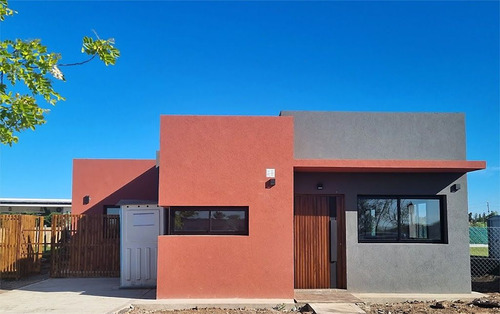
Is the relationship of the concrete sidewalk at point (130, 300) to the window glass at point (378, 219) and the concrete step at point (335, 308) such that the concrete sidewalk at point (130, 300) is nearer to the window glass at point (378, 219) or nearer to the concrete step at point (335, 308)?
the concrete step at point (335, 308)

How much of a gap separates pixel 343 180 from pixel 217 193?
291cm

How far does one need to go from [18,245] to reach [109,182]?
337cm

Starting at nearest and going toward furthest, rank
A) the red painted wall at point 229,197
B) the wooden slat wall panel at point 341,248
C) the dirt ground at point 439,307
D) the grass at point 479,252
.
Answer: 1. the dirt ground at point 439,307
2. the red painted wall at point 229,197
3. the wooden slat wall panel at point 341,248
4. the grass at point 479,252

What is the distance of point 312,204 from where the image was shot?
1058 cm

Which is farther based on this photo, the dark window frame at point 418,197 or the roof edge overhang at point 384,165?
the dark window frame at point 418,197

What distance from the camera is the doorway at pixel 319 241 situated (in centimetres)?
1040

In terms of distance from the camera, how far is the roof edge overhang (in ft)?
31.4

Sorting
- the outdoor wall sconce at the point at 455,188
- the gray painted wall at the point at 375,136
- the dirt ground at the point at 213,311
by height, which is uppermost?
the gray painted wall at the point at 375,136

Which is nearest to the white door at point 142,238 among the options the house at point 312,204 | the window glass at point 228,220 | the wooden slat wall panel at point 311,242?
the house at point 312,204

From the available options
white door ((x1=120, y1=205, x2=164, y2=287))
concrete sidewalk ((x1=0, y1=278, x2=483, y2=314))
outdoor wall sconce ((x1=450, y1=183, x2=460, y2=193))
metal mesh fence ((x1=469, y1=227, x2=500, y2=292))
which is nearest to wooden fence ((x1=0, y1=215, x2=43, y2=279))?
concrete sidewalk ((x1=0, y1=278, x2=483, y2=314))

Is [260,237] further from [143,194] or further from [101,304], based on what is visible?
[143,194]

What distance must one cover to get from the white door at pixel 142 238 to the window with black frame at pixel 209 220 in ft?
5.63

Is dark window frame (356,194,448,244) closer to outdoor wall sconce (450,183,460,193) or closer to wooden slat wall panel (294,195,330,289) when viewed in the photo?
outdoor wall sconce (450,183,460,193)

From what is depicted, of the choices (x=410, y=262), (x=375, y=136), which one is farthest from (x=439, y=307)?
(x=375, y=136)
